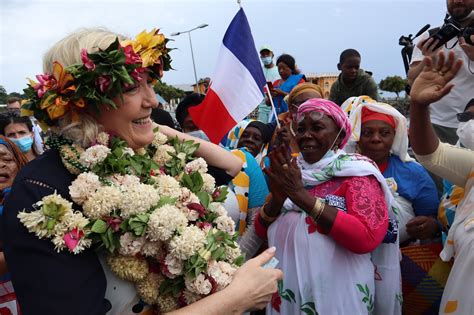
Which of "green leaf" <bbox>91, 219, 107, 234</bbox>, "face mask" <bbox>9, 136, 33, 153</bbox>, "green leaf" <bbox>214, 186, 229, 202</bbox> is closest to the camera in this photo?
"green leaf" <bbox>91, 219, 107, 234</bbox>

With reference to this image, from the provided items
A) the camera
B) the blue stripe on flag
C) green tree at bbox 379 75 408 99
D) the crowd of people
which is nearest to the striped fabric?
the crowd of people

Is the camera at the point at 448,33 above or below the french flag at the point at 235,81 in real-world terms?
above

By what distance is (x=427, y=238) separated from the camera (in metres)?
3.06

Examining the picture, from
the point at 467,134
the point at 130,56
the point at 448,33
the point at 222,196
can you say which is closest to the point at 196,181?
the point at 222,196

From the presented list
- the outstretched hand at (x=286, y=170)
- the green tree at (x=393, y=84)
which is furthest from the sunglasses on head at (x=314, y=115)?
the green tree at (x=393, y=84)

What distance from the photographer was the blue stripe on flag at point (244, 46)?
3.87 m

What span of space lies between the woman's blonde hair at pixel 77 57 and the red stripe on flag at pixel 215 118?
2.15 meters

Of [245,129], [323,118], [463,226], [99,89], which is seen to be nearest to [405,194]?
[463,226]

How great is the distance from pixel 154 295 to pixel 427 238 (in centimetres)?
232

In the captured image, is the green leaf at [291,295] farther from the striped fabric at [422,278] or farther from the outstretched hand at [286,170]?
the striped fabric at [422,278]

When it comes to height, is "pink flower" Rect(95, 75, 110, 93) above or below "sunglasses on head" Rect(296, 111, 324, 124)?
above

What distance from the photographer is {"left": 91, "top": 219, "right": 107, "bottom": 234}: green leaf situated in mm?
1575

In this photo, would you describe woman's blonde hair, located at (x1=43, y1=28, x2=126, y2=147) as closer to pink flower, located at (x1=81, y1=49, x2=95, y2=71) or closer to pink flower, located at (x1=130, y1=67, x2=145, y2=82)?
pink flower, located at (x1=81, y1=49, x2=95, y2=71)

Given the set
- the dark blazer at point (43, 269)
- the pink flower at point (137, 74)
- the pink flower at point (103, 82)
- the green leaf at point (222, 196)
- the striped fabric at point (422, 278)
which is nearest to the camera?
the dark blazer at point (43, 269)
